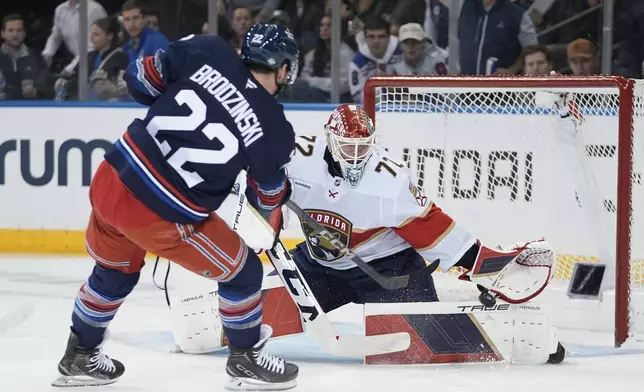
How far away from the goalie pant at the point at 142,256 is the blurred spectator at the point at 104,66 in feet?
10.8

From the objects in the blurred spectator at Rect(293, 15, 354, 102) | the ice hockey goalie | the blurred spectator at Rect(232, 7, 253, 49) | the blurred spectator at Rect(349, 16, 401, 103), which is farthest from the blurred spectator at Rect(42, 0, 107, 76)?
the ice hockey goalie

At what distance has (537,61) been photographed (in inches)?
232

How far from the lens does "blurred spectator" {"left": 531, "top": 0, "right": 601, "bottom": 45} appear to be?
5.89m

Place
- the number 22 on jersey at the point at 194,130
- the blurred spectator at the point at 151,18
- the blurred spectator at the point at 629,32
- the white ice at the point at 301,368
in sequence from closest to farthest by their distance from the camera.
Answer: the number 22 on jersey at the point at 194,130, the white ice at the point at 301,368, the blurred spectator at the point at 629,32, the blurred spectator at the point at 151,18

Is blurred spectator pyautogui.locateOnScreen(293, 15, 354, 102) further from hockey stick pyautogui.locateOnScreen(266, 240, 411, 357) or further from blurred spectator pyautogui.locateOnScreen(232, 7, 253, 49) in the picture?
hockey stick pyautogui.locateOnScreen(266, 240, 411, 357)

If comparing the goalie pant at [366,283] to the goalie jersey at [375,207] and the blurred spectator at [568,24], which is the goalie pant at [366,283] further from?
the blurred spectator at [568,24]

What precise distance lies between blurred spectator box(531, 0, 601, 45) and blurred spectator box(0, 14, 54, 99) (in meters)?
2.57

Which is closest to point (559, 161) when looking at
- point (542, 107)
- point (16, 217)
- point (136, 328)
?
point (542, 107)

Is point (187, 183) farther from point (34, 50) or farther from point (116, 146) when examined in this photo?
point (34, 50)

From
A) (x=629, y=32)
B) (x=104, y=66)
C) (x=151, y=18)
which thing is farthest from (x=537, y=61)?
(x=104, y=66)

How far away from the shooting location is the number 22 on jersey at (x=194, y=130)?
2.92 m

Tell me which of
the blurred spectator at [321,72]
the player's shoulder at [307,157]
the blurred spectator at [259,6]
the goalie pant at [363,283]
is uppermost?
the blurred spectator at [259,6]

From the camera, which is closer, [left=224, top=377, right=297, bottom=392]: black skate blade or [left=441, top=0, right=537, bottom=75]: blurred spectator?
[left=224, top=377, right=297, bottom=392]: black skate blade

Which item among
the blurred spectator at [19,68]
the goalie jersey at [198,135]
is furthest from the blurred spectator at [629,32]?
the goalie jersey at [198,135]
